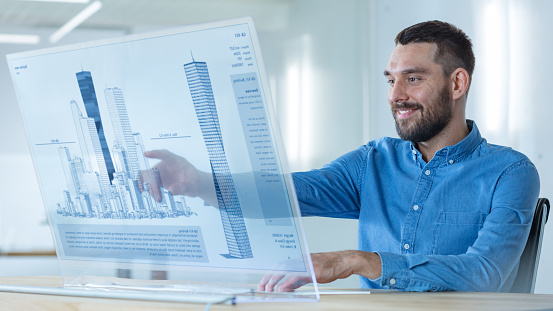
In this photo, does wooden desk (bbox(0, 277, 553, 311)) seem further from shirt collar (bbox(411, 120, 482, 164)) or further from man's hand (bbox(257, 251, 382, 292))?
shirt collar (bbox(411, 120, 482, 164))

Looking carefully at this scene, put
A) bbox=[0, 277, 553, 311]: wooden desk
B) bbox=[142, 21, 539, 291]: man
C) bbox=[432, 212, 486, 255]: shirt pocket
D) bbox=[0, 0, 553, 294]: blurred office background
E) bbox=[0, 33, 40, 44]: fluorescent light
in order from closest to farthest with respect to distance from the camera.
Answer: bbox=[0, 277, 553, 311]: wooden desk
bbox=[142, 21, 539, 291]: man
bbox=[432, 212, 486, 255]: shirt pocket
bbox=[0, 0, 553, 294]: blurred office background
bbox=[0, 33, 40, 44]: fluorescent light

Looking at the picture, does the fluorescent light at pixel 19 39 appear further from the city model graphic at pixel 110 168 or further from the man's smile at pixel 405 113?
the city model graphic at pixel 110 168

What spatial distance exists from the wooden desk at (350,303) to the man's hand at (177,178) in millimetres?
153

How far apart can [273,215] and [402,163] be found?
2.59 ft

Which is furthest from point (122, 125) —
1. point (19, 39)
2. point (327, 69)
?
point (327, 69)

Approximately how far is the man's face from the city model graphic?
32.5 inches

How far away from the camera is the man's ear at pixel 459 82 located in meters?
1.64

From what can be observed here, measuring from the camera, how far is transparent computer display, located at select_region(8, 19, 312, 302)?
0.86m

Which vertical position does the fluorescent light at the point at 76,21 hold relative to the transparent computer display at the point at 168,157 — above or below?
above

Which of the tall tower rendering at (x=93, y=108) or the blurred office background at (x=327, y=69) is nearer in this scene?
the tall tower rendering at (x=93, y=108)

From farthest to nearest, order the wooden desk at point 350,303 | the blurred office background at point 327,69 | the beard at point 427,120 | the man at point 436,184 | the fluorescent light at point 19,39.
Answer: the fluorescent light at point 19,39, the blurred office background at point 327,69, the beard at point 427,120, the man at point 436,184, the wooden desk at point 350,303

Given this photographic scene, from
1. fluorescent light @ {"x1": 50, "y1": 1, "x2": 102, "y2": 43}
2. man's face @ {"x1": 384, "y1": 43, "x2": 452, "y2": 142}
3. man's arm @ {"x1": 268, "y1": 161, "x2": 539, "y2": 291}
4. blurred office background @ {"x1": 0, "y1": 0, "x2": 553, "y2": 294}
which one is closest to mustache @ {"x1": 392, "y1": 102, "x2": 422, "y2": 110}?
man's face @ {"x1": 384, "y1": 43, "x2": 452, "y2": 142}

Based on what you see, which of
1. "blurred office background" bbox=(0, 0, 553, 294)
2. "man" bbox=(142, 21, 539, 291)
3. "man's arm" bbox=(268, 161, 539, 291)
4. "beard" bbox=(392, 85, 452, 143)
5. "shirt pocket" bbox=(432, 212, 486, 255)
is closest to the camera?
"man's arm" bbox=(268, 161, 539, 291)

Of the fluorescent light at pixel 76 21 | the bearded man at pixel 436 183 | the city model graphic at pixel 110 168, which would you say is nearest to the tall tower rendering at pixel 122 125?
the city model graphic at pixel 110 168
